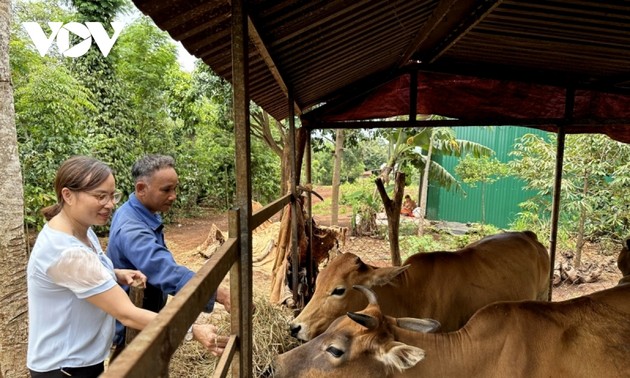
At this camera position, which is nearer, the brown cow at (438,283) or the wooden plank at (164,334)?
the wooden plank at (164,334)

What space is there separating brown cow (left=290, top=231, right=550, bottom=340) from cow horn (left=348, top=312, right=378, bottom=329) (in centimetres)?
109

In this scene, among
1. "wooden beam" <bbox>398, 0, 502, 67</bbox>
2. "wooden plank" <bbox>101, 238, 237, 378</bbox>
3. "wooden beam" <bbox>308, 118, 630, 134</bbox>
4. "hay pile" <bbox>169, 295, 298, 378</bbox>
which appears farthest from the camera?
"wooden beam" <bbox>308, 118, 630, 134</bbox>

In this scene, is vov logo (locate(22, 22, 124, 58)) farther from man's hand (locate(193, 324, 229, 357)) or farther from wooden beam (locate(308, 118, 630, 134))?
man's hand (locate(193, 324, 229, 357))

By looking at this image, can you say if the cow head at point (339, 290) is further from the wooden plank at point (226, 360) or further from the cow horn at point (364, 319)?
the wooden plank at point (226, 360)

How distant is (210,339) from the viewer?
2164 mm

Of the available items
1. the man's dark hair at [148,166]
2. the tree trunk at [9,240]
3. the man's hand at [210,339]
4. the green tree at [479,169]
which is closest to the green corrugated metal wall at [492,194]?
the green tree at [479,169]

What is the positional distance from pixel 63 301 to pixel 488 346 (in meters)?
2.82

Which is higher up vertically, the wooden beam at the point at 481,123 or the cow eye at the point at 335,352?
the wooden beam at the point at 481,123

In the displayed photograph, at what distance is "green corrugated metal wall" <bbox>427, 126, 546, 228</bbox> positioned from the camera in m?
15.4

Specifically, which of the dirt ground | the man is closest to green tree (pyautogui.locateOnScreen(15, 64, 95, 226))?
the dirt ground

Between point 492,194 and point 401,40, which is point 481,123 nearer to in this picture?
point 401,40

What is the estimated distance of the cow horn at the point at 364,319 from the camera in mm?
2639

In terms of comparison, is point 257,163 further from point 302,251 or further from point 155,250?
point 155,250

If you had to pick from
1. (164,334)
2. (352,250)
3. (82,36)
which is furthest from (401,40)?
(82,36)
